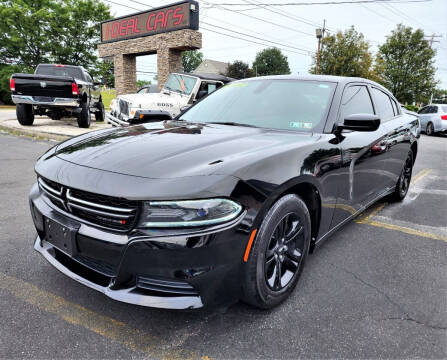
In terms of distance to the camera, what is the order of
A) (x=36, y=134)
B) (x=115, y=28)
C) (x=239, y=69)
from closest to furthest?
(x=36, y=134), (x=115, y=28), (x=239, y=69)

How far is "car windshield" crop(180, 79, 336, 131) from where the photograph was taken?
267 centimetres

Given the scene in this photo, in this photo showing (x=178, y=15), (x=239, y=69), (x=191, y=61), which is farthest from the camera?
(x=191, y=61)

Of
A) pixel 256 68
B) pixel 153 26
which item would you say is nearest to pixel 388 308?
pixel 153 26

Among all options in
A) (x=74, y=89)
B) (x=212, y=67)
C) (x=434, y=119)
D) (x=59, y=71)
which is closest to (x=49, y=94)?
(x=74, y=89)

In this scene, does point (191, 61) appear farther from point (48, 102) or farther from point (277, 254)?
point (277, 254)

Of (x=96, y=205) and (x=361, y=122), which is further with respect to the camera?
(x=361, y=122)

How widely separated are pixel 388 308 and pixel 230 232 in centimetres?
130

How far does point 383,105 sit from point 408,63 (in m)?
30.3

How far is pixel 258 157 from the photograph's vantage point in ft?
6.17

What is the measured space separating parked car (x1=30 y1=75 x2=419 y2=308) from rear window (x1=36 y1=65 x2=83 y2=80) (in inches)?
415

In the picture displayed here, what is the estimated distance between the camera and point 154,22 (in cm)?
1541

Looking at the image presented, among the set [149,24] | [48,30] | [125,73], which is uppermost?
[48,30]

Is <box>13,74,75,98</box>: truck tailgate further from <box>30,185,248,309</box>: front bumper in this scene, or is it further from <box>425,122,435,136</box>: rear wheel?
<box>425,122,435,136</box>: rear wheel

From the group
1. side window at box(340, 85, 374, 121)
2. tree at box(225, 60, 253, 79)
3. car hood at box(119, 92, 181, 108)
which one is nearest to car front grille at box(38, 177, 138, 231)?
side window at box(340, 85, 374, 121)
